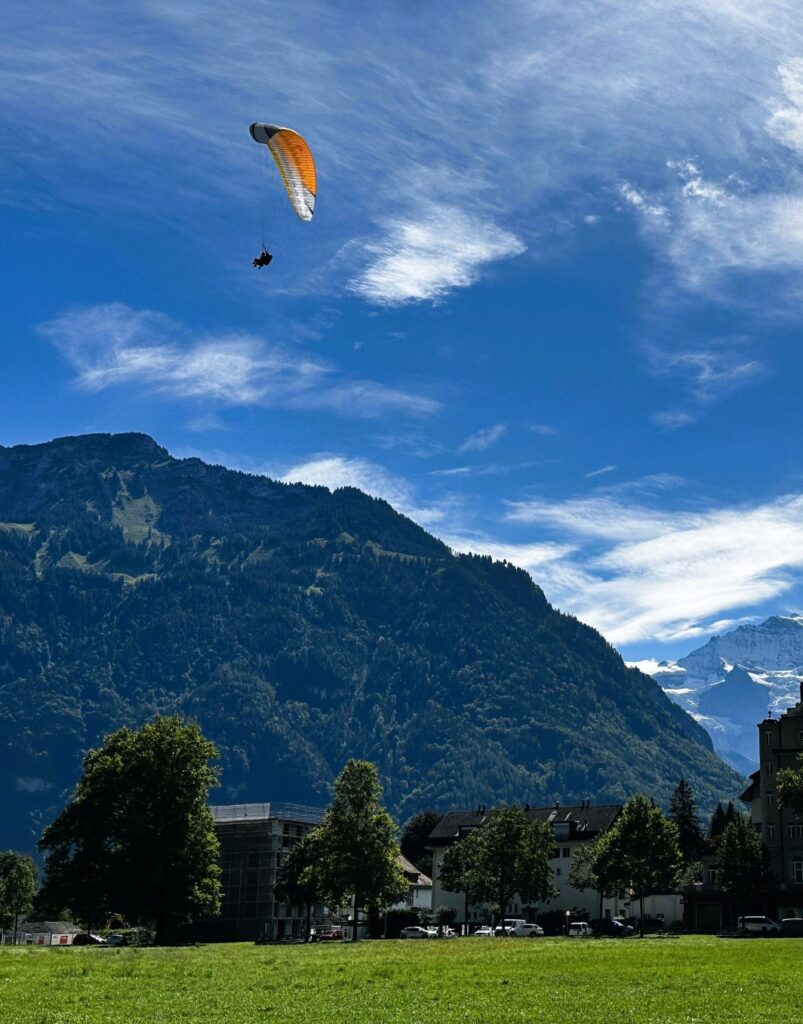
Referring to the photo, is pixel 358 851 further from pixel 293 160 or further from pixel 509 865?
pixel 293 160

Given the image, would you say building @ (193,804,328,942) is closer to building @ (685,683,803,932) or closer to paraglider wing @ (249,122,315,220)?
building @ (685,683,803,932)

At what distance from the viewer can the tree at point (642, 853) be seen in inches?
4461

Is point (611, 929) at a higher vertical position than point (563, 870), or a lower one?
lower

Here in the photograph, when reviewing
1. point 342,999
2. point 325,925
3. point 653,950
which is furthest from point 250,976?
point 325,925

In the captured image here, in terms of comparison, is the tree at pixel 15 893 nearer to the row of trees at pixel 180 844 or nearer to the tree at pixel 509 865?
the tree at pixel 509 865

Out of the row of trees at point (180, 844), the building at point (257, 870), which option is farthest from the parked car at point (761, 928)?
the building at point (257, 870)

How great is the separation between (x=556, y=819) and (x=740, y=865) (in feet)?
234

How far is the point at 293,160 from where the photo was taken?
53656 mm

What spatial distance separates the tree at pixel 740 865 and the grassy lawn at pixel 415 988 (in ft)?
193

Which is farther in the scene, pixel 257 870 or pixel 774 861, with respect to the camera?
pixel 257 870

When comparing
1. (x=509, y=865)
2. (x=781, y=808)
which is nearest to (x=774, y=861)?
(x=781, y=808)

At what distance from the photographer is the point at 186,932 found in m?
148

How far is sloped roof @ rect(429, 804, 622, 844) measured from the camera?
18300 centimetres

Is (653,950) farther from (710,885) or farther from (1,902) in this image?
(1,902)
